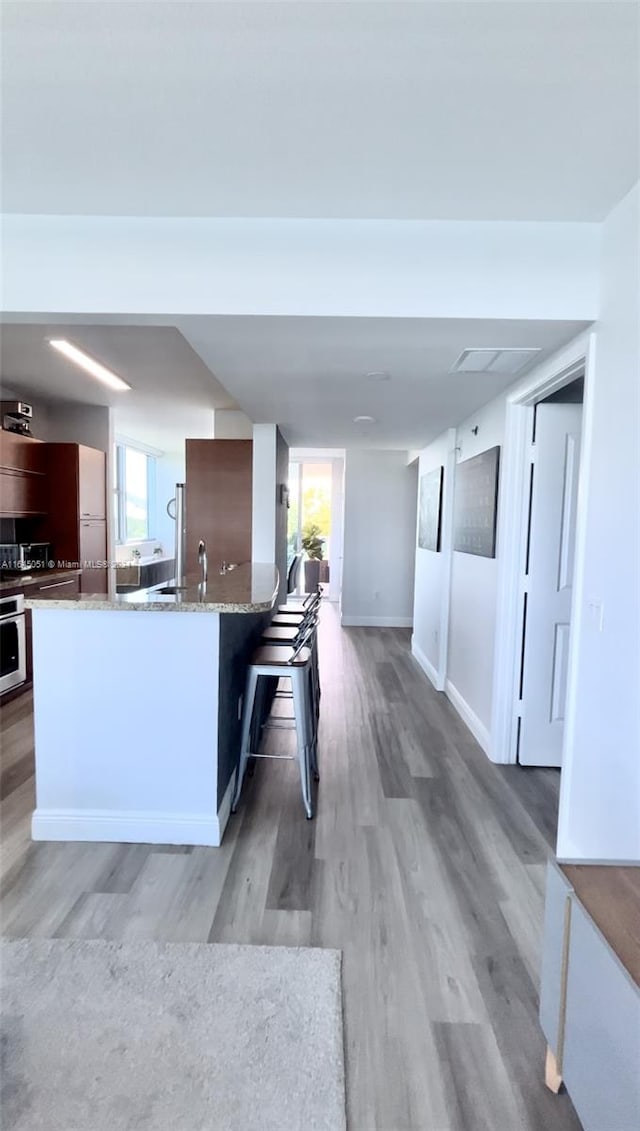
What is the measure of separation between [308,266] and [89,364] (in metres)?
2.59

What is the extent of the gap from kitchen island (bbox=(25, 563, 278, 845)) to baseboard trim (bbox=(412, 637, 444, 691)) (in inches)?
101

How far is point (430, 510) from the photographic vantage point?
4918 millimetres

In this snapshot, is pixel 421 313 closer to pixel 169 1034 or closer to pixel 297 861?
pixel 297 861

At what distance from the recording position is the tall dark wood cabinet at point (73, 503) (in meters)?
4.70

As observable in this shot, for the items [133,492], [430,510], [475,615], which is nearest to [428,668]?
[475,615]

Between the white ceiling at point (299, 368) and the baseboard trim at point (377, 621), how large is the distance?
253 cm

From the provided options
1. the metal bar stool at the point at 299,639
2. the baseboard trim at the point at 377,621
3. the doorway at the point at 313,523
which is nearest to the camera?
the metal bar stool at the point at 299,639

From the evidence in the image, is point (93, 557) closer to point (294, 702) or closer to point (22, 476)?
point (22, 476)

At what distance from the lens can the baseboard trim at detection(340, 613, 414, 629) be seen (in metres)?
6.94

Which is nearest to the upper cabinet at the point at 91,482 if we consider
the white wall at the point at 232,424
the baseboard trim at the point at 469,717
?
the white wall at the point at 232,424

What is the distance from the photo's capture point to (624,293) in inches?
69.5

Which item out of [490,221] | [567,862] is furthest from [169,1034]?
[490,221]

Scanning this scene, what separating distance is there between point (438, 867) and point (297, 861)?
1.90 feet

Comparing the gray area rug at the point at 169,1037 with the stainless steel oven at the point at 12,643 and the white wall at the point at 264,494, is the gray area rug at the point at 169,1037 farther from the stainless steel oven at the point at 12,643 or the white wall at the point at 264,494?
the white wall at the point at 264,494
